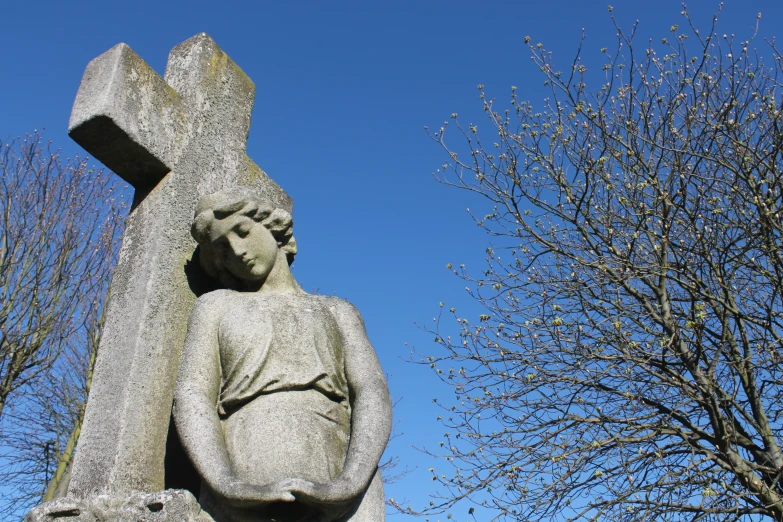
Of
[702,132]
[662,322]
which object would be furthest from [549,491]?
[702,132]

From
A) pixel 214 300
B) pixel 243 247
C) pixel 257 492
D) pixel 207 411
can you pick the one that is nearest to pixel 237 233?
pixel 243 247

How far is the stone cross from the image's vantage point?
3.18 m

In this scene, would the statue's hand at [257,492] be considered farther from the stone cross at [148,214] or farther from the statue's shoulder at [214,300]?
the statue's shoulder at [214,300]

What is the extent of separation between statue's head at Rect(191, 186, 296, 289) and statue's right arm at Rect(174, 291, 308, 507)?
8.0 inches

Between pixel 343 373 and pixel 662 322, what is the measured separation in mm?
7075

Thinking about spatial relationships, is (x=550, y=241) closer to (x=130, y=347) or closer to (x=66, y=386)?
(x=130, y=347)

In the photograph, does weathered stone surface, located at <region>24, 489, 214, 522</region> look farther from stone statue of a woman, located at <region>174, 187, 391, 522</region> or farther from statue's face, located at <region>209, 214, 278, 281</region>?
statue's face, located at <region>209, 214, 278, 281</region>

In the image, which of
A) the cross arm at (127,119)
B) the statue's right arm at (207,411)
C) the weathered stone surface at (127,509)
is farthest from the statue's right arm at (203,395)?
the cross arm at (127,119)

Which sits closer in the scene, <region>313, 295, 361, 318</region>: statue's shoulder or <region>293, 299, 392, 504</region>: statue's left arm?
<region>293, 299, 392, 504</region>: statue's left arm

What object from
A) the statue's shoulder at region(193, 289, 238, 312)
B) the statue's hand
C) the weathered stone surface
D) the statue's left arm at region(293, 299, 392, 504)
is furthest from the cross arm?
the statue's hand

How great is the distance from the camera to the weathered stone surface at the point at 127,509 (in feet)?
8.85

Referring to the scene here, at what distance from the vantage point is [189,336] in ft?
10.9

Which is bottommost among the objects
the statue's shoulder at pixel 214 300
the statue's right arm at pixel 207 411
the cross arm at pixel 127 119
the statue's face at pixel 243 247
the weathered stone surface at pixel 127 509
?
the weathered stone surface at pixel 127 509

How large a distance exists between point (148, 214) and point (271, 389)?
1.18 m
